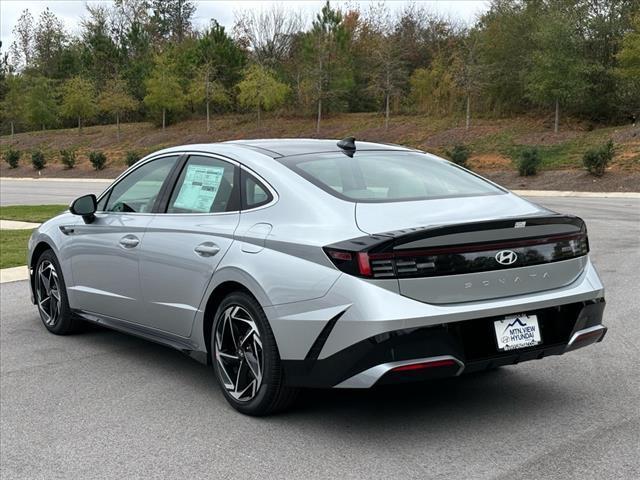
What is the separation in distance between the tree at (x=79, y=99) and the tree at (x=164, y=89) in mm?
7023

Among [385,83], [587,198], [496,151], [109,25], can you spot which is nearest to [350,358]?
[587,198]

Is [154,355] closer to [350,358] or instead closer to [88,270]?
[88,270]

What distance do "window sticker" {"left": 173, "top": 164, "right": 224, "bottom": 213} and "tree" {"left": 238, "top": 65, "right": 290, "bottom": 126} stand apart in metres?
43.5

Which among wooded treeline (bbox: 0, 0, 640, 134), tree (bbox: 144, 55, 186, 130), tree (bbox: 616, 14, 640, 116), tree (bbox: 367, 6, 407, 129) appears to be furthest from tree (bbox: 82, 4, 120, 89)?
tree (bbox: 616, 14, 640, 116)

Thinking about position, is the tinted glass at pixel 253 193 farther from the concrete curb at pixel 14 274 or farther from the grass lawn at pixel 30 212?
the grass lawn at pixel 30 212

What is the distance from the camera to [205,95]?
53.2 meters

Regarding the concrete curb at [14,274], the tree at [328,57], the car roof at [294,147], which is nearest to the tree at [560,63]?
the tree at [328,57]

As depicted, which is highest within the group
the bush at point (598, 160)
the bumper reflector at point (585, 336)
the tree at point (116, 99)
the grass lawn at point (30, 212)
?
the tree at point (116, 99)

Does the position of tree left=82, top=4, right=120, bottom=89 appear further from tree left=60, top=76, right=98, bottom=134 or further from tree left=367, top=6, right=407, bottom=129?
tree left=367, top=6, right=407, bottom=129

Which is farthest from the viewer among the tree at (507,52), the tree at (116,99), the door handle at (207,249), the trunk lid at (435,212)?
the tree at (116,99)

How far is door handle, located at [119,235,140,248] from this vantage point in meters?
5.48

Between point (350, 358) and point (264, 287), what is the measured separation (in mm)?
669

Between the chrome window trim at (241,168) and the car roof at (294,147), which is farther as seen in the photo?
the car roof at (294,147)

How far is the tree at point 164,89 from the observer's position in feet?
179
